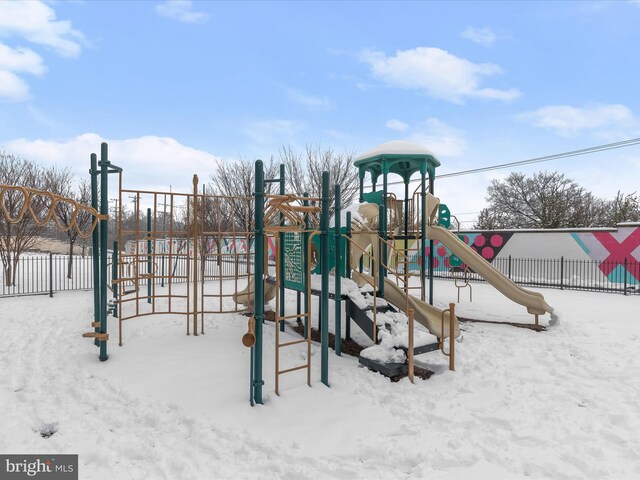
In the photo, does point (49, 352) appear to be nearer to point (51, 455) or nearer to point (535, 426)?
point (51, 455)

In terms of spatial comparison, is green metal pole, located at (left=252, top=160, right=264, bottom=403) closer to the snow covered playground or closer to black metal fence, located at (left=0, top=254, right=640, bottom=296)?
the snow covered playground

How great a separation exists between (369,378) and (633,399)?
3.22 meters

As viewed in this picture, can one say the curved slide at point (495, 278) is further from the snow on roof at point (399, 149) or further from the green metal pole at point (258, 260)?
the green metal pole at point (258, 260)

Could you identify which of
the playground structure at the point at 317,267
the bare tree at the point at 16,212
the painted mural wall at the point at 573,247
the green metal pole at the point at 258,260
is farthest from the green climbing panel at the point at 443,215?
the bare tree at the point at 16,212

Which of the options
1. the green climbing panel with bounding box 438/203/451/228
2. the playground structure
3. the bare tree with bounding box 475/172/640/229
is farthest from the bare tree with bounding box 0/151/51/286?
the bare tree with bounding box 475/172/640/229

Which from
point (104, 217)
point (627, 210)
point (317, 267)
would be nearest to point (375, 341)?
point (317, 267)

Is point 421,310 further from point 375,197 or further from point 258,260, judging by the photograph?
point 375,197

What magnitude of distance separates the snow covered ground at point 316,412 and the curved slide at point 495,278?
1780 millimetres

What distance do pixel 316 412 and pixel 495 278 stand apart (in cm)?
663

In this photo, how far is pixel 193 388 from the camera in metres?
4.93

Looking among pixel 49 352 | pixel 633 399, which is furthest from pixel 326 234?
pixel 49 352

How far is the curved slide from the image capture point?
898cm

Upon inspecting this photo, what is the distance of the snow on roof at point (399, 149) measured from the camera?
9961 millimetres

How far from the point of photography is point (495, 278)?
31.0 feet
